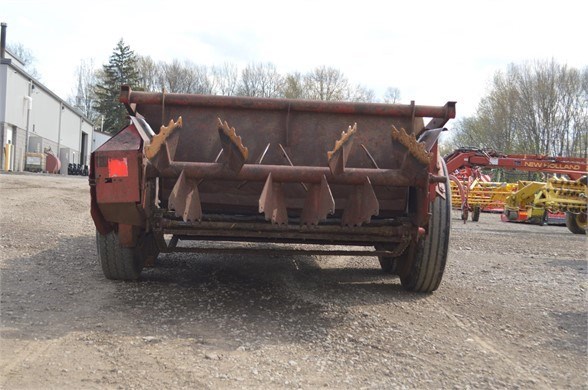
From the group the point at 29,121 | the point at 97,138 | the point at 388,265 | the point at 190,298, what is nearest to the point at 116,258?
the point at 190,298

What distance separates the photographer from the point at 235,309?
384 centimetres

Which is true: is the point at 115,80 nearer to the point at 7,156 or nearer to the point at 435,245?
the point at 7,156

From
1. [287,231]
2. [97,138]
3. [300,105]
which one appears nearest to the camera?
[287,231]

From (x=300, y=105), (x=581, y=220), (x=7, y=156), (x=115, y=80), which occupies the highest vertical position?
(x=115, y=80)

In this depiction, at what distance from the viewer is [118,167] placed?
11.8ft

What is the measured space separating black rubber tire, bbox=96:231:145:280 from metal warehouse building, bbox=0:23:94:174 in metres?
28.2

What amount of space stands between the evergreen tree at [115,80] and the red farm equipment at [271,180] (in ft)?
185

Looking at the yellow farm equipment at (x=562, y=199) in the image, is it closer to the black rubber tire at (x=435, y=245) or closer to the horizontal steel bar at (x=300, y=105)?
the black rubber tire at (x=435, y=245)

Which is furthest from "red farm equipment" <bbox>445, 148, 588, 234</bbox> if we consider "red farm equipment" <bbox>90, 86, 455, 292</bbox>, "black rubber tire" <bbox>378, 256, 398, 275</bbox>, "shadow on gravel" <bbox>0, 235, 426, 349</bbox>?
"red farm equipment" <bbox>90, 86, 455, 292</bbox>

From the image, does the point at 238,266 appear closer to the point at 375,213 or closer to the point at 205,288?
the point at 205,288

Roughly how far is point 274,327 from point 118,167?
146 cm

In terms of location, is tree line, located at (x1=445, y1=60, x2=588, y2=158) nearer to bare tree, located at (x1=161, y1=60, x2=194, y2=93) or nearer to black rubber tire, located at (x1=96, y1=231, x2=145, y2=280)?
bare tree, located at (x1=161, y1=60, x2=194, y2=93)

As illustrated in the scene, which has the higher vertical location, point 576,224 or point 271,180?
point 271,180

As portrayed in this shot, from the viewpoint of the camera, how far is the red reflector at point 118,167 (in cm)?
359
